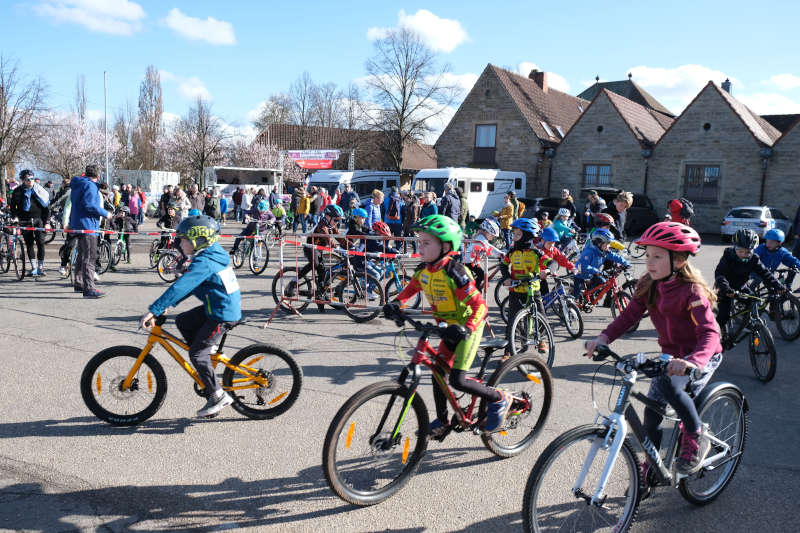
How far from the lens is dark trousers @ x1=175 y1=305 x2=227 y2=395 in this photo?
4430 mm

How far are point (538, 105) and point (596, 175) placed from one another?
771 centimetres

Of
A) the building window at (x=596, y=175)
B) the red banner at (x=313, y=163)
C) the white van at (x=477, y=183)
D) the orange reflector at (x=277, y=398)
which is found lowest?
the orange reflector at (x=277, y=398)

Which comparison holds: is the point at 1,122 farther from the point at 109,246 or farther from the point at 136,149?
the point at 136,149

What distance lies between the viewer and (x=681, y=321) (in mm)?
3199

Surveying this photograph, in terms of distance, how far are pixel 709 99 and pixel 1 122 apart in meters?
35.1

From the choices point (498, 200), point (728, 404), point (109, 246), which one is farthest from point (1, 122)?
point (728, 404)

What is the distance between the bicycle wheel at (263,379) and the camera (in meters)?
4.65

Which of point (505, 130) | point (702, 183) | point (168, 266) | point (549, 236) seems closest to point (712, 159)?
point (702, 183)

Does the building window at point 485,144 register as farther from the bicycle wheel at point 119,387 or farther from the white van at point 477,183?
the bicycle wheel at point 119,387

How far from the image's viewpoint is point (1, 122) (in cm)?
2906

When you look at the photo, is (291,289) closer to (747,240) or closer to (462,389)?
(462,389)

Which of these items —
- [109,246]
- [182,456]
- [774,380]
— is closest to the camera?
[182,456]

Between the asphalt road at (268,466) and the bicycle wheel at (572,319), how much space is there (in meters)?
0.98

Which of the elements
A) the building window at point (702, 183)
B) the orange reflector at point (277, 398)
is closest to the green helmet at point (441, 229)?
the orange reflector at point (277, 398)
